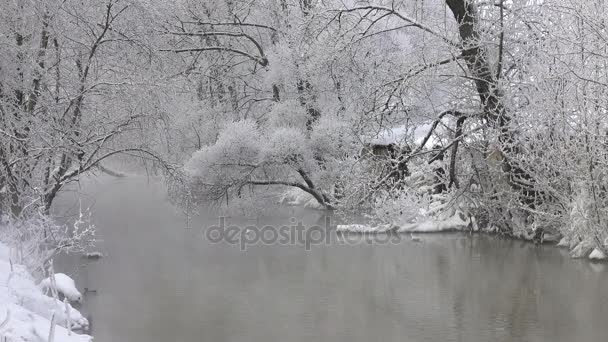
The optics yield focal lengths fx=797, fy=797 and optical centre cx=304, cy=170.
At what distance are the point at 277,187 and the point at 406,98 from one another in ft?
22.1

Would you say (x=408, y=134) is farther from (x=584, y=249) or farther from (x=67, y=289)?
(x=67, y=289)

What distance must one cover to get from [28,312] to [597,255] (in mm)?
10223

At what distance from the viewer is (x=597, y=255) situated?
14117mm

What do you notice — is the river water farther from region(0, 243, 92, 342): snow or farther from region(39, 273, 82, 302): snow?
region(0, 243, 92, 342): snow

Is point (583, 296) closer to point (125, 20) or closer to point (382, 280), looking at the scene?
point (382, 280)

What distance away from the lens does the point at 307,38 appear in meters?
19.5

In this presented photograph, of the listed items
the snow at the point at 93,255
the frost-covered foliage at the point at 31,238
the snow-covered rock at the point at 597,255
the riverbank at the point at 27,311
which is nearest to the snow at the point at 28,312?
the riverbank at the point at 27,311

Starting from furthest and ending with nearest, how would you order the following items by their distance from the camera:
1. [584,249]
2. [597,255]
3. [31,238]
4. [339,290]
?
[584,249] → [597,255] → [339,290] → [31,238]

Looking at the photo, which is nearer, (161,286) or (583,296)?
(583,296)

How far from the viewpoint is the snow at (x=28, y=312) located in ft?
22.0

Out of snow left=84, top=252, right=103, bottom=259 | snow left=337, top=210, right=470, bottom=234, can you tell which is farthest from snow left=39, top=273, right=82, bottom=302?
snow left=337, top=210, right=470, bottom=234

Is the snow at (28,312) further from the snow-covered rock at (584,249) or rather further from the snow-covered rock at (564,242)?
the snow-covered rock at (564,242)

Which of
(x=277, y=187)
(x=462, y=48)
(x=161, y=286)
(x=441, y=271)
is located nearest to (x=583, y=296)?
(x=441, y=271)

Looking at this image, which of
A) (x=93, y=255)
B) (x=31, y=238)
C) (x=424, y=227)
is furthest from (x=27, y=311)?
(x=424, y=227)
